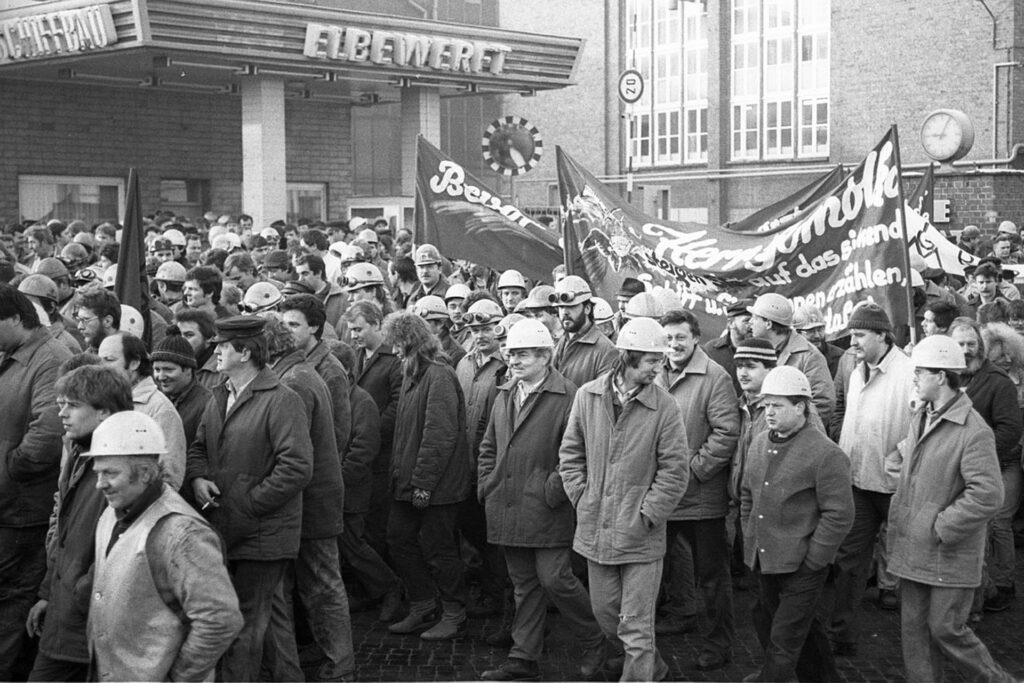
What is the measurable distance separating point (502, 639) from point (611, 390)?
6.88ft

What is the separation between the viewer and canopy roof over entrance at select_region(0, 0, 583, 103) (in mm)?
21203

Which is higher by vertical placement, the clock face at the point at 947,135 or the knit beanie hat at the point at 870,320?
the clock face at the point at 947,135

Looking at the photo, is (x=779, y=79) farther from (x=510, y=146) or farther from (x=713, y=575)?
(x=713, y=575)

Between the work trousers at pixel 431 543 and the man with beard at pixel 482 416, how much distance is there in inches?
13.3

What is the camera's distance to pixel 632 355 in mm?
6773

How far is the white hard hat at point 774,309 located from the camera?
835 centimetres

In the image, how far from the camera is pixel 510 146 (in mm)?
16719

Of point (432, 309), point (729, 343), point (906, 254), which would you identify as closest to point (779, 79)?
point (729, 343)

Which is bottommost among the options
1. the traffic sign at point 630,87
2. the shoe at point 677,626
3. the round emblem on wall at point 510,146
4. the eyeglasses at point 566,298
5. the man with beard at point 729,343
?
the shoe at point 677,626

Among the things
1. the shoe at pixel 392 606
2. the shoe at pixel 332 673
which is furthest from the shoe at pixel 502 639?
the shoe at pixel 332 673

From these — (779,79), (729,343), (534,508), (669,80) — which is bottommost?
(534,508)

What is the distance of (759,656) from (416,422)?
2.48 meters

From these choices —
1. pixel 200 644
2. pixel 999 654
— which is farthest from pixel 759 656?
pixel 200 644

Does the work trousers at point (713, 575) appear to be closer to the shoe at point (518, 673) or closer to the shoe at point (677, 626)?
the shoe at point (677, 626)
